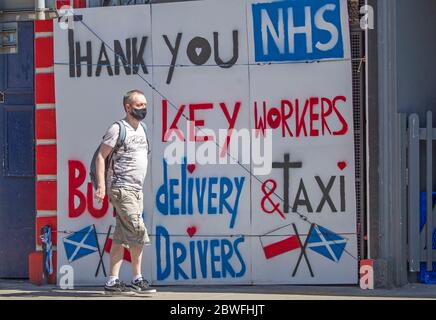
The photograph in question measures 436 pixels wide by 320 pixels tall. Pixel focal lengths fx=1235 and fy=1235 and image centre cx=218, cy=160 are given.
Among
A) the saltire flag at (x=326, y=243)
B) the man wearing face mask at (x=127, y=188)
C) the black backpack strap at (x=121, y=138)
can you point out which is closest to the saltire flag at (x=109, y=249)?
the man wearing face mask at (x=127, y=188)

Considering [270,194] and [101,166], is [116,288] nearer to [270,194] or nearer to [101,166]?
[101,166]

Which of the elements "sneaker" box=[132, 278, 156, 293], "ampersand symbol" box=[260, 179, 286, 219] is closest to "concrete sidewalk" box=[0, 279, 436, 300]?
"sneaker" box=[132, 278, 156, 293]

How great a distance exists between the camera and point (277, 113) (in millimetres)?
11953

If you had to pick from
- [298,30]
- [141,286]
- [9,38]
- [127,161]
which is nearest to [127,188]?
[127,161]

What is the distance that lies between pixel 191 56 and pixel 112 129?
52.4 inches

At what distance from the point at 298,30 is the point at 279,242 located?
2.05m

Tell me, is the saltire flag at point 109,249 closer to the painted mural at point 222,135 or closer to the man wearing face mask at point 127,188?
the painted mural at point 222,135

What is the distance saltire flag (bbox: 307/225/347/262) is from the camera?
11789mm

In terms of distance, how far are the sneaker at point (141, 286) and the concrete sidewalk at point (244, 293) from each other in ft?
0.19

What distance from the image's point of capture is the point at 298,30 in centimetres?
1187

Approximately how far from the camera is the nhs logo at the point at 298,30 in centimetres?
1179

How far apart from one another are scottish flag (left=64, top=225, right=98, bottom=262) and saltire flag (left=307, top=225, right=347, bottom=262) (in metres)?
2.19

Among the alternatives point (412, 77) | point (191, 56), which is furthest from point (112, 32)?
point (412, 77)

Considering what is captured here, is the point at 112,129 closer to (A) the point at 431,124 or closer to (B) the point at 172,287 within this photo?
(B) the point at 172,287
